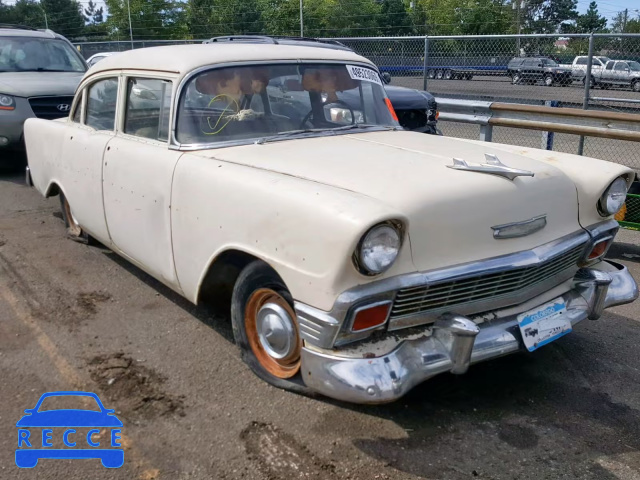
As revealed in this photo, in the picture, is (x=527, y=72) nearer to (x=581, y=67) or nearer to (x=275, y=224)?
(x=581, y=67)

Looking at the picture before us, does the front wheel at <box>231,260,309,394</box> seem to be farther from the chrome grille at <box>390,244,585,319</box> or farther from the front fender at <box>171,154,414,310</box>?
the chrome grille at <box>390,244,585,319</box>

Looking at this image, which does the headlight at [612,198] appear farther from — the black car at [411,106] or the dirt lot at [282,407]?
the black car at [411,106]

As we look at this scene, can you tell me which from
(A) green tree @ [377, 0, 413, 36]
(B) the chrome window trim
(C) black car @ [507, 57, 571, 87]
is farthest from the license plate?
(A) green tree @ [377, 0, 413, 36]

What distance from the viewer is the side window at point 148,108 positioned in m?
3.87

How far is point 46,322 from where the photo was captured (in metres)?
4.08

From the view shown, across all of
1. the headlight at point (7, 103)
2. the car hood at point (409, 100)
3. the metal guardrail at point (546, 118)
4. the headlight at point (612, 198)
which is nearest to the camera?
the headlight at point (612, 198)

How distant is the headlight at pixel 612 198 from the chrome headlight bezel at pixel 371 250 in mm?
1504

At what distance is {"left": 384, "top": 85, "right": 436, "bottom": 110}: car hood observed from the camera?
27.3ft

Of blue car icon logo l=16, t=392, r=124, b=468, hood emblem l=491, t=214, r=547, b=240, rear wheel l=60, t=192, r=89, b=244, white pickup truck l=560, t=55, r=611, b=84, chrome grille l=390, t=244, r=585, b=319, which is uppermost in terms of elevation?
white pickup truck l=560, t=55, r=611, b=84

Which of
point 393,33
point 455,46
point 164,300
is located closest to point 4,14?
point 393,33

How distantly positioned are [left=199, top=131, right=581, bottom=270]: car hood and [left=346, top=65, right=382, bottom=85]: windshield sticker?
79 centimetres

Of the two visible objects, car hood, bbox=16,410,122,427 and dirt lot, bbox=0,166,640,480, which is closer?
dirt lot, bbox=0,166,640,480

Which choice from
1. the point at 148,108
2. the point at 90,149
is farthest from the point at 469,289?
the point at 90,149

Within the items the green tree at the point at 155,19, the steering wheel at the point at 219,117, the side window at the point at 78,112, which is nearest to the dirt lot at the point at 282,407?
the steering wheel at the point at 219,117
